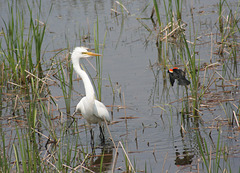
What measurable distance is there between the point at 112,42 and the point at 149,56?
1632 millimetres

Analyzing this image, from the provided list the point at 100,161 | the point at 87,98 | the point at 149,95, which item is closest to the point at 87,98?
the point at 87,98

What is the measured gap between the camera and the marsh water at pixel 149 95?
4634 mm

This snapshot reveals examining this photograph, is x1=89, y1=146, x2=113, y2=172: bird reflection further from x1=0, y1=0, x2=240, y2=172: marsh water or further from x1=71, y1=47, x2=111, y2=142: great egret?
x1=71, y1=47, x2=111, y2=142: great egret

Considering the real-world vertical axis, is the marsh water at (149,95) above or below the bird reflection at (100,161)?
above

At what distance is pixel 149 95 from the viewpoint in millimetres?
6707

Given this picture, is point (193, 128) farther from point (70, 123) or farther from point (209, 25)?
point (209, 25)

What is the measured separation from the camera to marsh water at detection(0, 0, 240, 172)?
15.2 feet

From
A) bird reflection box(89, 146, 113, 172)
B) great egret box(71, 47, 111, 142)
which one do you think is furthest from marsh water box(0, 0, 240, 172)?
great egret box(71, 47, 111, 142)

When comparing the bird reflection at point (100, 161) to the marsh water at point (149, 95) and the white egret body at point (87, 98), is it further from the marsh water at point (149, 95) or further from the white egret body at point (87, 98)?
the white egret body at point (87, 98)

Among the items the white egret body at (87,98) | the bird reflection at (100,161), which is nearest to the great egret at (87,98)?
the white egret body at (87,98)

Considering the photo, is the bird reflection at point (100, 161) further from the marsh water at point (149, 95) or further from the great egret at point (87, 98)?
the great egret at point (87, 98)

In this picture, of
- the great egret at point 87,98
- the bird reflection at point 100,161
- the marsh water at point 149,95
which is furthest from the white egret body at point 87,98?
the bird reflection at point 100,161

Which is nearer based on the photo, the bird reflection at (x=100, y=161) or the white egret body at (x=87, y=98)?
the bird reflection at (x=100, y=161)

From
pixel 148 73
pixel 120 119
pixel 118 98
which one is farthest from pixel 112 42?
pixel 120 119
